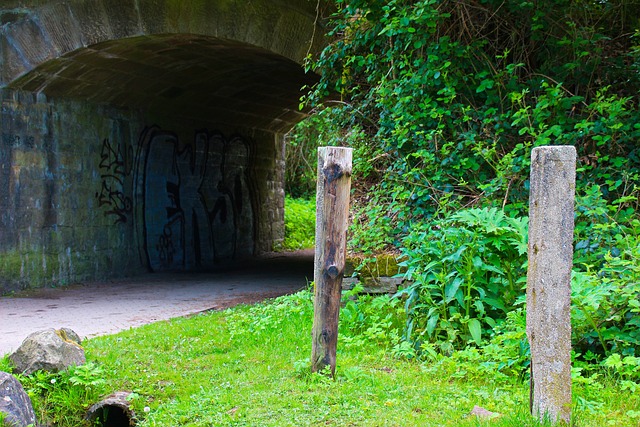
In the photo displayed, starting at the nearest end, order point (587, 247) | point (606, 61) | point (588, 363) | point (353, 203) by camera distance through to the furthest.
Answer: point (588, 363) → point (587, 247) → point (606, 61) → point (353, 203)

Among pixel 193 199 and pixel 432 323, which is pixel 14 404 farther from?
pixel 193 199

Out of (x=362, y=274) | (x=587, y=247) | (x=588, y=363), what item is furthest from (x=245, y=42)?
(x=588, y=363)

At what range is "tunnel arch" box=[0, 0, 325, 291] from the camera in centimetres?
882

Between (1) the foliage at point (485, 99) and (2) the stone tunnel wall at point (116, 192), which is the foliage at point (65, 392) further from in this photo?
(2) the stone tunnel wall at point (116, 192)

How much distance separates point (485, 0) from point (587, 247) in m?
2.77

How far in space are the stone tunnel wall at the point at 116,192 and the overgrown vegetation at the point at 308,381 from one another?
13.2 ft

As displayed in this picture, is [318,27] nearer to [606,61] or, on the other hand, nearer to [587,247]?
[606,61]

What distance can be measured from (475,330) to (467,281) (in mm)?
393

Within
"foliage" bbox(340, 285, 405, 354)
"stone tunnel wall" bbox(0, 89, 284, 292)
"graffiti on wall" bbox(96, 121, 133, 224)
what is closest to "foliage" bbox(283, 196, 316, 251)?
"stone tunnel wall" bbox(0, 89, 284, 292)

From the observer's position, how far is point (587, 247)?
5.23m

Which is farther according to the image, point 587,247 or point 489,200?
point 489,200

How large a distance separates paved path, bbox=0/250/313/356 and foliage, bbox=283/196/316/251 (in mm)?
4769

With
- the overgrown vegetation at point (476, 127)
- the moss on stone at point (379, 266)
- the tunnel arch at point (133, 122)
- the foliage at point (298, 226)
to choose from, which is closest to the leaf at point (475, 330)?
the overgrown vegetation at point (476, 127)

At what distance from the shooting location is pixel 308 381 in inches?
173
